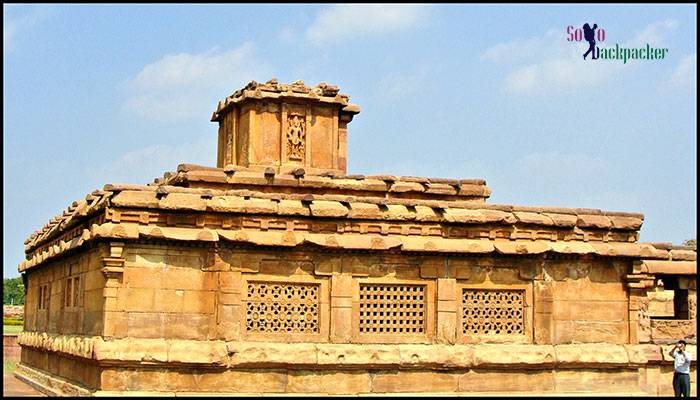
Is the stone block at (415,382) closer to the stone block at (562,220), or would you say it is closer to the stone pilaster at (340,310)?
the stone pilaster at (340,310)

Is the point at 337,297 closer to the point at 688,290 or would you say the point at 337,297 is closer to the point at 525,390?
the point at 525,390

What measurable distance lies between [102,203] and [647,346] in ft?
31.8

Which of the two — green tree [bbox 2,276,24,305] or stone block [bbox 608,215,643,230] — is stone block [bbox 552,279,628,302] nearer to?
stone block [bbox 608,215,643,230]

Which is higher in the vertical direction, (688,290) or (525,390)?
(688,290)

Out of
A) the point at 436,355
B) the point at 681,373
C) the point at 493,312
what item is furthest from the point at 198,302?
the point at 681,373

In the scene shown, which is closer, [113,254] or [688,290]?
[113,254]

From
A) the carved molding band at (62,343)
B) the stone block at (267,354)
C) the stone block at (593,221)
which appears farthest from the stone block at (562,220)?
the carved molding band at (62,343)

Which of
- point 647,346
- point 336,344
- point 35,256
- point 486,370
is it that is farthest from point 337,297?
point 35,256

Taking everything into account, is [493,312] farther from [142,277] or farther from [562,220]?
[142,277]

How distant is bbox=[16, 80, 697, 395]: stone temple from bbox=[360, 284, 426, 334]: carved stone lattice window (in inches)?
0.9

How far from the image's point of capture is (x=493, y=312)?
1683 centimetres

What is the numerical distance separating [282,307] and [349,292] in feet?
3.63

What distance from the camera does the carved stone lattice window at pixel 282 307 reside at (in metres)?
15.6

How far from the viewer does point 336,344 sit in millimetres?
15812
